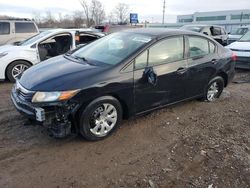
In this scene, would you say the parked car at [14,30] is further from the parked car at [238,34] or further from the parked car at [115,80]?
the parked car at [238,34]

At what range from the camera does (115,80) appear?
4.12 metres

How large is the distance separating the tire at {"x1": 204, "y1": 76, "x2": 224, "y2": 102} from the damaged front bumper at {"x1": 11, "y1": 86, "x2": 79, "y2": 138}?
3180 mm

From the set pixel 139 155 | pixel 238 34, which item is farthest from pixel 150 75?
pixel 238 34

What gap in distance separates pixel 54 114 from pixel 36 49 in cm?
472

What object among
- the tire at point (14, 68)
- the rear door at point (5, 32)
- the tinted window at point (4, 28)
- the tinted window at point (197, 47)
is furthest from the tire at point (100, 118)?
the tinted window at point (4, 28)

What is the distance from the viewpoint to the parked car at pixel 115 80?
3789 mm

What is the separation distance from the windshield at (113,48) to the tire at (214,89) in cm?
195

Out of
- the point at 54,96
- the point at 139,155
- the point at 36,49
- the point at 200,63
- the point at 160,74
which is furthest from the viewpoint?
the point at 36,49

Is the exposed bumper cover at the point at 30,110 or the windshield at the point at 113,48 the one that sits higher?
the windshield at the point at 113,48

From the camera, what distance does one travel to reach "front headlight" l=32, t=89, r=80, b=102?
371 cm

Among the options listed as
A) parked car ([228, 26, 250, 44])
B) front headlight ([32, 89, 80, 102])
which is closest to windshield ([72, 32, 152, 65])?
front headlight ([32, 89, 80, 102])

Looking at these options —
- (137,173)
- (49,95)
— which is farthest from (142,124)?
(49,95)

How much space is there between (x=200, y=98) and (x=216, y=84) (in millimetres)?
484

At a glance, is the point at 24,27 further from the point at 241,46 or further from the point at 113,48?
the point at 241,46
